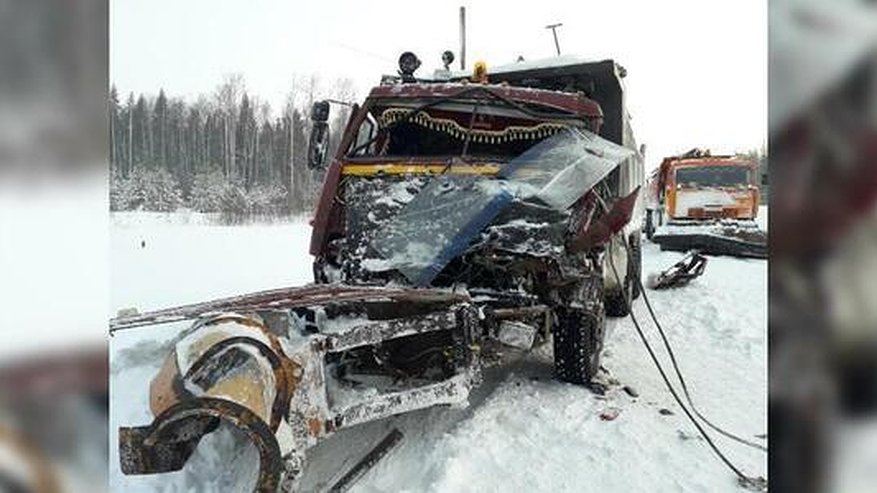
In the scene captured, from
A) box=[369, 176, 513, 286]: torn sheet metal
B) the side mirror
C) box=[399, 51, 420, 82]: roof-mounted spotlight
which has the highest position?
box=[399, 51, 420, 82]: roof-mounted spotlight

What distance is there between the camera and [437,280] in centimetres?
241

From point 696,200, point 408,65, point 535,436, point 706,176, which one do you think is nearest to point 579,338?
point 535,436

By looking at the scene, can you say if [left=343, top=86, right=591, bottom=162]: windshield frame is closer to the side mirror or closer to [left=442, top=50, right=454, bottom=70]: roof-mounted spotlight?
the side mirror

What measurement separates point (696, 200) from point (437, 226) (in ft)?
22.9

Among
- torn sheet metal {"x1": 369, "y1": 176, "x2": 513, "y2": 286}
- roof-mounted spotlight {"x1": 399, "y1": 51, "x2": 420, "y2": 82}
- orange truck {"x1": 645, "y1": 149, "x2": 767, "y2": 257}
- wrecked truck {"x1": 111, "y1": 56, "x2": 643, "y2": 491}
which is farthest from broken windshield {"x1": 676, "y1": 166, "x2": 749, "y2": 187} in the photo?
torn sheet metal {"x1": 369, "y1": 176, "x2": 513, "y2": 286}

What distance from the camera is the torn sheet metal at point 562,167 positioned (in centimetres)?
235

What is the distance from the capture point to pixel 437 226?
232cm

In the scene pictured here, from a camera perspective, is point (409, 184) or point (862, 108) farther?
point (409, 184)

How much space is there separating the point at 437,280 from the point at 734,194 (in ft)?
22.1

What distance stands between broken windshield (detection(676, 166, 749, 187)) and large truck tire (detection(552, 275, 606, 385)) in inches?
257

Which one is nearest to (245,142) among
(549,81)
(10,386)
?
(549,81)

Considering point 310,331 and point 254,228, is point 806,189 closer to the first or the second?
point 310,331

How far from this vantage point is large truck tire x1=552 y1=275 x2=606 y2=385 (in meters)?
2.53

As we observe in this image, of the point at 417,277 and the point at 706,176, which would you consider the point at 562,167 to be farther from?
the point at 706,176
